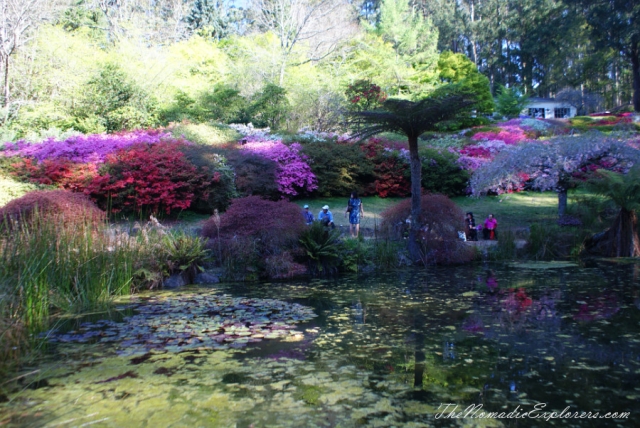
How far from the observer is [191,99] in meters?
24.5

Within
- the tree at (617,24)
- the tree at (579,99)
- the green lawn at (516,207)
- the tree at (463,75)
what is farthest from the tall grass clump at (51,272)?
the tree at (579,99)

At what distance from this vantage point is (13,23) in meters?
21.0

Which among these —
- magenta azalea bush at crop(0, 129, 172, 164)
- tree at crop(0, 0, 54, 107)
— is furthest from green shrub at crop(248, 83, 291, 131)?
tree at crop(0, 0, 54, 107)

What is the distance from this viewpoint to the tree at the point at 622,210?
11484mm

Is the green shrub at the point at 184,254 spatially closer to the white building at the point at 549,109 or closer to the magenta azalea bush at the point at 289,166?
the magenta azalea bush at the point at 289,166

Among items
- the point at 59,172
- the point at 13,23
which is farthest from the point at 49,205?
the point at 13,23

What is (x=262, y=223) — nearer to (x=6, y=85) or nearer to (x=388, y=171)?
(x=388, y=171)

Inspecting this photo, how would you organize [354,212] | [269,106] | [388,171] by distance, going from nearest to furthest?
1. [354,212]
2. [388,171]
3. [269,106]

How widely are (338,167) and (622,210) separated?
9.35 metres

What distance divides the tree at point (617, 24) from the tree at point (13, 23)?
36.0 metres

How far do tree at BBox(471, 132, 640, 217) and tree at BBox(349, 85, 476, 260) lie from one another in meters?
3.21

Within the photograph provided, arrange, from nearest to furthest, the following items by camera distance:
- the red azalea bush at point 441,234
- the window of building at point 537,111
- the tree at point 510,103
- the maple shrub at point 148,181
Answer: the red azalea bush at point 441,234 → the maple shrub at point 148,181 → the tree at point 510,103 → the window of building at point 537,111

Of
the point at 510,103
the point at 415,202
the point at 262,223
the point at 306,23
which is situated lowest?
the point at 262,223

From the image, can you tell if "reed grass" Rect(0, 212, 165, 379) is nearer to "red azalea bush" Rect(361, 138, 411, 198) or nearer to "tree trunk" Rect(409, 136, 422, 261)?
"tree trunk" Rect(409, 136, 422, 261)
